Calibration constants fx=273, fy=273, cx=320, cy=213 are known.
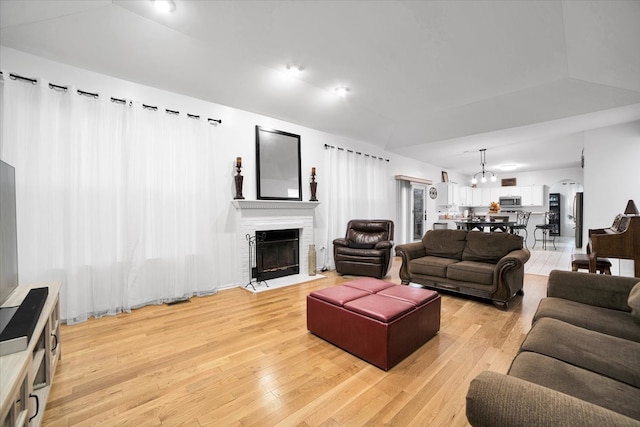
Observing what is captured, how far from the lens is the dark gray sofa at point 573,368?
79 cm

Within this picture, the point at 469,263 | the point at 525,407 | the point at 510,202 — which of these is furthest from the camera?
the point at 510,202

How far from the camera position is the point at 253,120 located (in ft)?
14.3

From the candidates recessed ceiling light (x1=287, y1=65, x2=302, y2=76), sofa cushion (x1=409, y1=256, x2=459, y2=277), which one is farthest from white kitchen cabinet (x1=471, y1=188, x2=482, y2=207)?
recessed ceiling light (x1=287, y1=65, x2=302, y2=76)

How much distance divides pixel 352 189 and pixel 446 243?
7.53ft

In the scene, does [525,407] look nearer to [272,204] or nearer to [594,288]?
[594,288]

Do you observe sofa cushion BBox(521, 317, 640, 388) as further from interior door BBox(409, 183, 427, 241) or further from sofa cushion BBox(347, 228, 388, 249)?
interior door BBox(409, 183, 427, 241)

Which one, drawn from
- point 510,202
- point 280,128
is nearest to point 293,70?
point 280,128

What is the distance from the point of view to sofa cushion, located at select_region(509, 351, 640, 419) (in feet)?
3.21

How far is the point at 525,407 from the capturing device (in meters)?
0.80

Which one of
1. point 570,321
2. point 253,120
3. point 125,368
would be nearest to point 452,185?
point 253,120

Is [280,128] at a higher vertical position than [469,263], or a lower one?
higher

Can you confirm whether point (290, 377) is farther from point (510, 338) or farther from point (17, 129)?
point (17, 129)

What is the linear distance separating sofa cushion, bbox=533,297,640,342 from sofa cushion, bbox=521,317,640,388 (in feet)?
0.50

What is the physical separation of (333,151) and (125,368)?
4.50 metres
